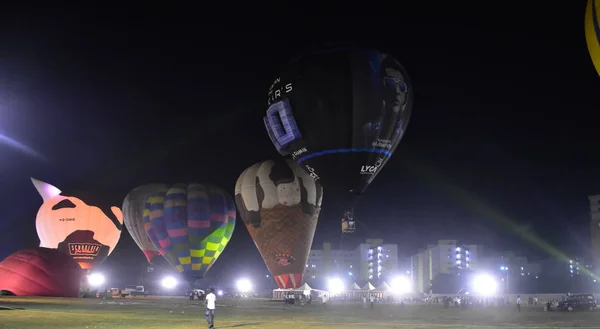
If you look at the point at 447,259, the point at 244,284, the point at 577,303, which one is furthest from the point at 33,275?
the point at 447,259

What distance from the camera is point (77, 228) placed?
5816 centimetres

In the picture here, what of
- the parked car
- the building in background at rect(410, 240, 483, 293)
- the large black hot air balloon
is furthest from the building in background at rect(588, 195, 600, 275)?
the large black hot air balloon

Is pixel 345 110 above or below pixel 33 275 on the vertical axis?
above

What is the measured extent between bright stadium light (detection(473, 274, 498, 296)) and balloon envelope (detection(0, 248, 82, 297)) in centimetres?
9915

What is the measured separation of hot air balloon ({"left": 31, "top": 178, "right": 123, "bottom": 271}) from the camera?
58031 mm

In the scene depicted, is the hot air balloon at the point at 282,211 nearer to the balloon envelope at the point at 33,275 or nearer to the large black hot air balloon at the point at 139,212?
the large black hot air balloon at the point at 139,212

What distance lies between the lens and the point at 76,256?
58500 millimetres

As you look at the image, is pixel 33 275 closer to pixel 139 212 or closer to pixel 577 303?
pixel 139 212

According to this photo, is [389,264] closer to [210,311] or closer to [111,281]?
[111,281]

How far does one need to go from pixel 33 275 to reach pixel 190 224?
62.9 feet

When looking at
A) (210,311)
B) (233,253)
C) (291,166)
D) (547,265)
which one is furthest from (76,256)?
(547,265)

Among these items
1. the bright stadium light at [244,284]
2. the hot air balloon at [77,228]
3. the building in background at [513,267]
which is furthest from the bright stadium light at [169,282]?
the building in background at [513,267]

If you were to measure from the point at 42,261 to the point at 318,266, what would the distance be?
13367 centimetres

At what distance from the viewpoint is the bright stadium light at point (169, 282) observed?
98688mm
